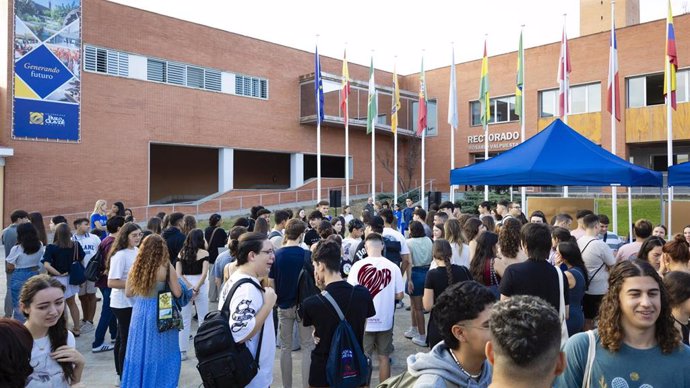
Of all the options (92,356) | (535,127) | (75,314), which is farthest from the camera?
(535,127)

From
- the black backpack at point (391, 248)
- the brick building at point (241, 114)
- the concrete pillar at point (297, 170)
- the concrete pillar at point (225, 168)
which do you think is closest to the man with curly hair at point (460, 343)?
the black backpack at point (391, 248)

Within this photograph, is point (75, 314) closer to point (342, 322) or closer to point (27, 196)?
point (342, 322)

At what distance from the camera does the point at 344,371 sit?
382 centimetres

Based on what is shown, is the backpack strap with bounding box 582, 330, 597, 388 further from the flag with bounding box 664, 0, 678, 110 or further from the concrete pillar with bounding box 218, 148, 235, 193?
the concrete pillar with bounding box 218, 148, 235, 193

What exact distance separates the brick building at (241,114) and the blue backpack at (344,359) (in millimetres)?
19420

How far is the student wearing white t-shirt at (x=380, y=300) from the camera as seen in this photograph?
5.04m

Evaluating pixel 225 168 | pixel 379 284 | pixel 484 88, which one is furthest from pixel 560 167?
pixel 225 168

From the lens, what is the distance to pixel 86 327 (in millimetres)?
7773

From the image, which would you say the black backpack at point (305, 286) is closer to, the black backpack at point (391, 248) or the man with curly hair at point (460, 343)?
the black backpack at point (391, 248)

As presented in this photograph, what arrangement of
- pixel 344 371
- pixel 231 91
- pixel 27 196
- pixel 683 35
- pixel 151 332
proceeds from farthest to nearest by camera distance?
pixel 231 91 < pixel 683 35 < pixel 27 196 < pixel 151 332 < pixel 344 371

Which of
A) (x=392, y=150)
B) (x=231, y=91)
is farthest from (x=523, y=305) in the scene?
(x=392, y=150)

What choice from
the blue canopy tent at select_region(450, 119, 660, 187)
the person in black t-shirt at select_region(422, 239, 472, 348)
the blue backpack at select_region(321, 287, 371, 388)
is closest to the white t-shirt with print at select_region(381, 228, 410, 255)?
the person in black t-shirt at select_region(422, 239, 472, 348)

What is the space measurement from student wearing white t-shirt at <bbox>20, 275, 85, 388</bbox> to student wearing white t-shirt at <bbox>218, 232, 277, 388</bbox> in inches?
39.1

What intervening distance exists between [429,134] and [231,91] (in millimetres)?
14096
